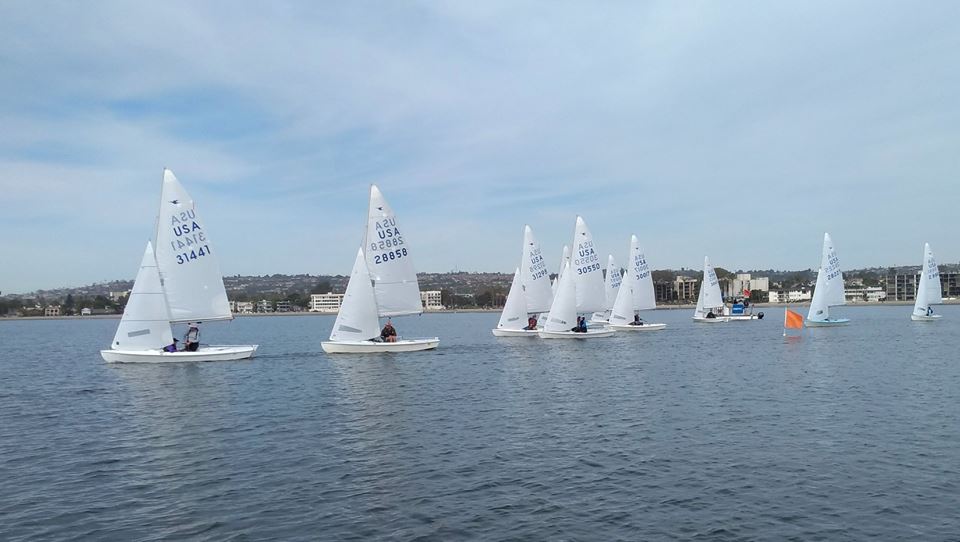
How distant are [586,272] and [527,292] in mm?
4711

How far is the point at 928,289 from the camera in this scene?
8162cm

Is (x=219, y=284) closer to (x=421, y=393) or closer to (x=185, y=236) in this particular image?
(x=185, y=236)

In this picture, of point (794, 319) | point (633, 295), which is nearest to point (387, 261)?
point (633, 295)

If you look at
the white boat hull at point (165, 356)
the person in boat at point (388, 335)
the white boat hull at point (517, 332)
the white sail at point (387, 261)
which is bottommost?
the white boat hull at point (165, 356)

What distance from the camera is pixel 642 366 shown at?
3756 centimetres

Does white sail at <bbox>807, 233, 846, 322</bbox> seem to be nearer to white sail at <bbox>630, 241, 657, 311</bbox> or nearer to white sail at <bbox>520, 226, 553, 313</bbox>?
white sail at <bbox>630, 241, 657, 311</bbox>

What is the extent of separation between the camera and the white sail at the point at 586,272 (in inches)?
2146

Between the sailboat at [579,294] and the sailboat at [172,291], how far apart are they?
69.3 feet

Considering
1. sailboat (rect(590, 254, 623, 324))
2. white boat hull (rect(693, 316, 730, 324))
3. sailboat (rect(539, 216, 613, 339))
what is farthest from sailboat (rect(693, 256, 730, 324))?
sailboat (rect(539, 216, 613, 339))

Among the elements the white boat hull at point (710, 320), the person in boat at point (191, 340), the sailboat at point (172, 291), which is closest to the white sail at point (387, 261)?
the sailboat at point (172, 291)

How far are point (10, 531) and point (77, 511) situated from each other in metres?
1.22

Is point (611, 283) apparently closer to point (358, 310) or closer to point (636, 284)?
point (636, 284)

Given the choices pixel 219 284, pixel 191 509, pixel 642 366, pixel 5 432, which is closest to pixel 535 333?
pixel 642 366

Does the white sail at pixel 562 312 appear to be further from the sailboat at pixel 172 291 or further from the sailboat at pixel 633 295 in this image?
the sailboat at pixel 172 291
